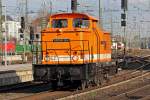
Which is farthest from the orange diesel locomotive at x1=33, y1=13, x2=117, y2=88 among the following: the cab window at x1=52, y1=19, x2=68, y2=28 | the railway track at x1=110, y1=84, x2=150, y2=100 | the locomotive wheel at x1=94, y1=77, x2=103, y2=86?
the railway track at x1=110, y1=84, x2=150, y2=100

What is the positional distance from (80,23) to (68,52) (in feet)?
5.23

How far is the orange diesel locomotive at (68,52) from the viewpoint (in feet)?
65.6

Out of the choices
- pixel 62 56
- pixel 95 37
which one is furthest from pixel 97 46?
pixel 62 56

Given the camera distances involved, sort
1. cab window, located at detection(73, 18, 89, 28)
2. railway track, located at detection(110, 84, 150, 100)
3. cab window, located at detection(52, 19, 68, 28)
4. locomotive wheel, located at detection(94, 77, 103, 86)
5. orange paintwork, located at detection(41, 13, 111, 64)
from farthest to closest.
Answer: locomotive wheel, located at detection(94, 77, 103, 86), cab window, located at detection(52, 19, 68, 28), cab window, located at detection(73, 18, 89, 28), orange paintwork, located at detection(41, 13, 111, 64), railway track, located at detection(110, 84, 150, 100)

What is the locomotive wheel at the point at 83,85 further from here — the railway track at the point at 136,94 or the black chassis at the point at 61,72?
the railway track at the point at 136,94

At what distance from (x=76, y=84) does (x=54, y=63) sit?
233cm

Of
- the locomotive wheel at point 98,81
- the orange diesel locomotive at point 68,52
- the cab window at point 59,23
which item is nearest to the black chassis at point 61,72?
the orange diesel locomotive at point 68,52

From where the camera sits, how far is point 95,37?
2166cm

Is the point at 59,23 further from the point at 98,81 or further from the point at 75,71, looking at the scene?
the point at 98,81

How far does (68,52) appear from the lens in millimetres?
20594

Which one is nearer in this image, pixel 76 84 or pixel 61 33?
pixel 61 33

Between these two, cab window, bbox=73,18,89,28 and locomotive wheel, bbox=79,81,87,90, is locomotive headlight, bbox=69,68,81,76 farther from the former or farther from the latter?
cab window, bbox=73,18,89,28

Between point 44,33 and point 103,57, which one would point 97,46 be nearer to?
point 103,57

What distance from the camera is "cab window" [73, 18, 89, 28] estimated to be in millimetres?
20906
